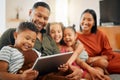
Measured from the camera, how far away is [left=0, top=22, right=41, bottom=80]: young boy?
3.65ft

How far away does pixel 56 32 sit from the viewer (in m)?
1.73

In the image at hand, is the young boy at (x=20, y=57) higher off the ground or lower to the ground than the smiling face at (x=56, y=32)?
lower

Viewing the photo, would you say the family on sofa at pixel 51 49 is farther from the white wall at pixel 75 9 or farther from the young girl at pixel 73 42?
the white wall at pixel 75 9

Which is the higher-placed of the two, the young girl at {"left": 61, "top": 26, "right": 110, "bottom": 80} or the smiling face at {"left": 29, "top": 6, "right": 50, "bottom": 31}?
the smiling face at {"left": 29, "top": 6, "right": 50, "bottom": 31}

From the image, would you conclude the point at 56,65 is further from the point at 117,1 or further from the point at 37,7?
the point at 117,1

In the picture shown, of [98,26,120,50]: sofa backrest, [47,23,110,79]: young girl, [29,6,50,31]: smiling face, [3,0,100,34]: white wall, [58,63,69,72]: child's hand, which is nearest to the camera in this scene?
[58,63,69,72]: child's hand

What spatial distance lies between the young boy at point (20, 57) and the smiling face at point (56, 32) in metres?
0.43

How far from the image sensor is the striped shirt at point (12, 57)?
114 cm

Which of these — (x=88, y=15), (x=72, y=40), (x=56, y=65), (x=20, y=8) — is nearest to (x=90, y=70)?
(x=72, y=40)

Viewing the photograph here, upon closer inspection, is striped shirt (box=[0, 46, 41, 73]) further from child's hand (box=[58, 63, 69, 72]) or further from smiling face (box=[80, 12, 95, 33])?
smiling face (box=[80, 12, 95, 33])

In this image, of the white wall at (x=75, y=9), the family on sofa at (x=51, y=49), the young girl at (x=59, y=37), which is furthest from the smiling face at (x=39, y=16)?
the white wall at (x=75, y=9)

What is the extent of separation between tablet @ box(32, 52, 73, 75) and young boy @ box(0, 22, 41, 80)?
0.18 feet

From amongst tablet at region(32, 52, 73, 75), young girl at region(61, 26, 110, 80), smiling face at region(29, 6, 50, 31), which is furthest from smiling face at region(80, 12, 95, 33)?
tablet at region(32, 52, 73, 75)

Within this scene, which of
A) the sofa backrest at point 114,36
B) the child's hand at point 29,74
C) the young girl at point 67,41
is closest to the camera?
the child's hand at point 29,74
